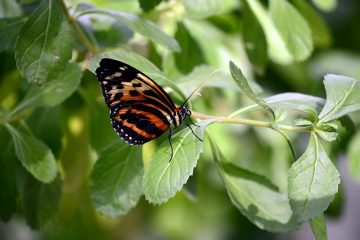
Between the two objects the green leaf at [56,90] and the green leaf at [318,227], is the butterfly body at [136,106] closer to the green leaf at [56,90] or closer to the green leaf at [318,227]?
the green leaf at [56,90]

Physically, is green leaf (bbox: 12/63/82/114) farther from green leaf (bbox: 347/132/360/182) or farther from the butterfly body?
green leaf (bbox: 347/132/360/182)

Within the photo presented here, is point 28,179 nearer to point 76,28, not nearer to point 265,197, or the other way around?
point 76,28

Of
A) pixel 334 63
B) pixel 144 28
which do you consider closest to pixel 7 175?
pixel 144 28

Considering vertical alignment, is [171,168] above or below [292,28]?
above

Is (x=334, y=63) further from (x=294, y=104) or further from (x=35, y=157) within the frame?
(x=35, y=157)

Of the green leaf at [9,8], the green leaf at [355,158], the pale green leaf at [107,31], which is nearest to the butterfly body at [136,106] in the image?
the pale green leaf at [107,31]
